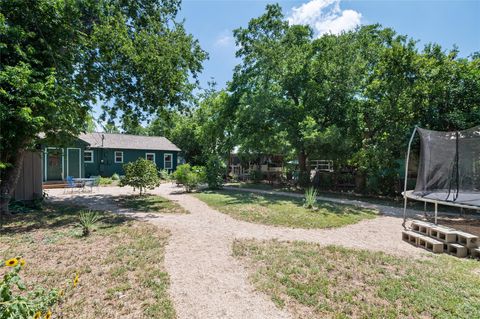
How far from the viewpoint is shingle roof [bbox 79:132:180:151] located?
21516 mm

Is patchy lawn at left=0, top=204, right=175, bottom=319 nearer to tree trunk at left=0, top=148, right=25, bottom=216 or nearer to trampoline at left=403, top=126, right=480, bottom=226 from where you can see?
tree trunk at left=0, top=148, right=25, bottom=216

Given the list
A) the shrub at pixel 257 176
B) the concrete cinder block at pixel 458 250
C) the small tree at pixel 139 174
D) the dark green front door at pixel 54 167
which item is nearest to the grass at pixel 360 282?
the concrete cinder block at pixel 458 250

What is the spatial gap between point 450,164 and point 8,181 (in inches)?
521

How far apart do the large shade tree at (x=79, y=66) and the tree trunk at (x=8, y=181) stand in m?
0.02

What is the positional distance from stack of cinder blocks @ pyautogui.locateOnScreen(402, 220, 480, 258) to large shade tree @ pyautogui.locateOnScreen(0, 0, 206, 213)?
30.1 ft

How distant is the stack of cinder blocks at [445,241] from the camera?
5168 mm

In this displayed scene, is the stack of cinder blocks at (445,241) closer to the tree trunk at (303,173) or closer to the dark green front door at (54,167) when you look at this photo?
the tree trunk at (303,173)

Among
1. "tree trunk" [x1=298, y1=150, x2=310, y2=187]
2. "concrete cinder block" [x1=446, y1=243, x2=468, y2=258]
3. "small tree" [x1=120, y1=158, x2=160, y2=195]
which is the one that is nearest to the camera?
"concrete cinder block" [x1=446, y1=243, x2=468, y2=258]

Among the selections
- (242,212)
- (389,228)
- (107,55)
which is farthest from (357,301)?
(107,55)

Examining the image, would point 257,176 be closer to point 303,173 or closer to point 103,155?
point 303,173

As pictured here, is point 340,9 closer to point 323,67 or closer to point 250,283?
point 323,67

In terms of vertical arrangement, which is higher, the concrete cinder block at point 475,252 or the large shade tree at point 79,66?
the large shade tree at point 79,66

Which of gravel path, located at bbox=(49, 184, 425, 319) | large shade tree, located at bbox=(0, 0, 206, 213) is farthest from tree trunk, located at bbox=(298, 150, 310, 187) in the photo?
large shade tree, located at bbox=(0, 0, 206, 213)

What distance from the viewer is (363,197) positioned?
1359 centimetres
